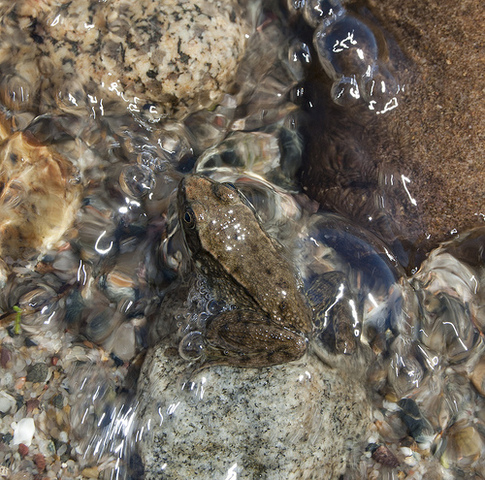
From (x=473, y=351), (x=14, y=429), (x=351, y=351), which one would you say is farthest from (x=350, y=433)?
(x=14, y=429)

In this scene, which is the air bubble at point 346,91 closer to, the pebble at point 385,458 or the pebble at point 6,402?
the pebble at point 385,458

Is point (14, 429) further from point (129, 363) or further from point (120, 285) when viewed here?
point (120, 285)

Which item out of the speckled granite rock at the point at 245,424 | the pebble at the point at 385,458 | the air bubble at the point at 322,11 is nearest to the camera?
the speckled granite rock at the point at 245,424

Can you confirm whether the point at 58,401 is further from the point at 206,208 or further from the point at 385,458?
the point at 385,458

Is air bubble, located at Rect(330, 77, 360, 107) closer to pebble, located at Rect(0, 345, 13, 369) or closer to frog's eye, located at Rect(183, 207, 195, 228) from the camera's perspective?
frog's eye, located at Rect(183, 207, 195, 228)

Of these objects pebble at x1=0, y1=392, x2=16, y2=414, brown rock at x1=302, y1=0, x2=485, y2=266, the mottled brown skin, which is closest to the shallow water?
pebble at x1=0, y1=392, x2=16, y2=414

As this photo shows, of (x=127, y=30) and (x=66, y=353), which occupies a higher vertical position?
(x=127, y=30)

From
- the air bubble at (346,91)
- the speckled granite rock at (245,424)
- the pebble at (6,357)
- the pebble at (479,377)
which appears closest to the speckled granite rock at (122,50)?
the air bubble at (346,91)
